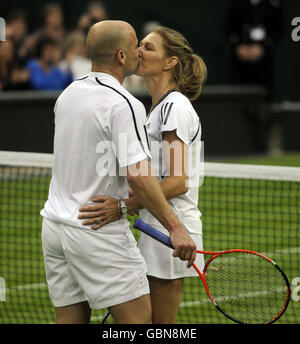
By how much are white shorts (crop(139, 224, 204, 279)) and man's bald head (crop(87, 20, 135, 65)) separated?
110 centimetres

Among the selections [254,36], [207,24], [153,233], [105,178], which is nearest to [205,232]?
[153,233]

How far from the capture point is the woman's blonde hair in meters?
5.19

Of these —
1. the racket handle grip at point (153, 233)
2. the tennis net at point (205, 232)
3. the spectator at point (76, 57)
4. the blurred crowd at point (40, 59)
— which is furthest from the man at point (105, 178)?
the spectator at point (76, 57)

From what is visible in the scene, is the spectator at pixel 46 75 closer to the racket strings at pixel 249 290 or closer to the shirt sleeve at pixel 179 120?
the racket strings at pixel 249 290

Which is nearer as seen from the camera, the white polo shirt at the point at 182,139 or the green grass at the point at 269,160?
the white polo shirt at the point at 182,139

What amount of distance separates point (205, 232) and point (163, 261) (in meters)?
5.21

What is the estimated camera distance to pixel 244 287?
555cm

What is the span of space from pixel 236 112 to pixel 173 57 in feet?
37.5

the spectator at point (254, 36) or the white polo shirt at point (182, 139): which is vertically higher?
the white polo shirt at point (182, 139)

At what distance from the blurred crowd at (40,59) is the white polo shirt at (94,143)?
31.6ft

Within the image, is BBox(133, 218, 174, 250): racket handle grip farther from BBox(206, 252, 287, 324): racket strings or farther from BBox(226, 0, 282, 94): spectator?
BBox(226, 0, 282, 94): spectator

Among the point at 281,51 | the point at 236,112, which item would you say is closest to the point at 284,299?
the point at 236,112

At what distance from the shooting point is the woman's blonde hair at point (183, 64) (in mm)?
5191

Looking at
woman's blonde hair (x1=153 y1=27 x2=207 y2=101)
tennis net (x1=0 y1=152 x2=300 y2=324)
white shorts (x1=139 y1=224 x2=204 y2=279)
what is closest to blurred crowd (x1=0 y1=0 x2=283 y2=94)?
tennis net (x1=0 y1=152 x2=300 y2=324)
